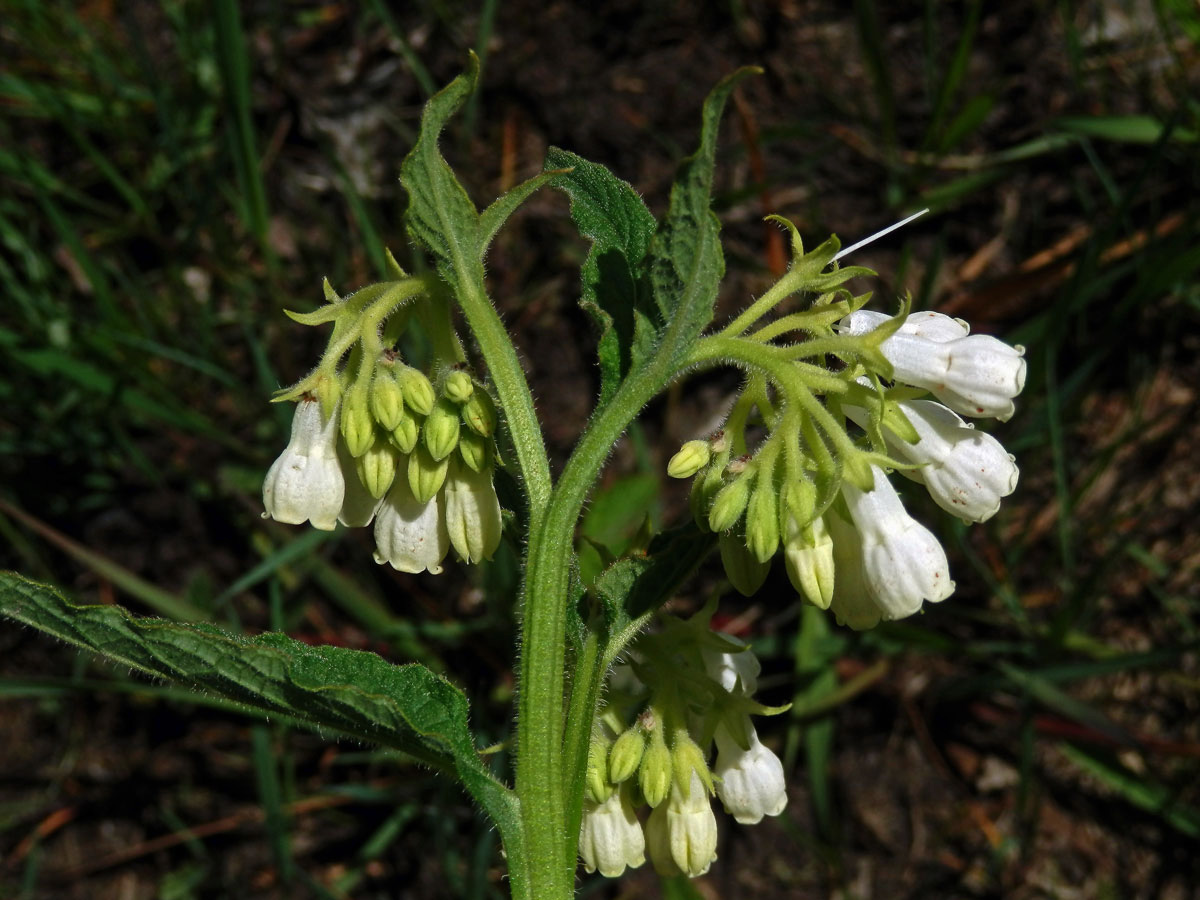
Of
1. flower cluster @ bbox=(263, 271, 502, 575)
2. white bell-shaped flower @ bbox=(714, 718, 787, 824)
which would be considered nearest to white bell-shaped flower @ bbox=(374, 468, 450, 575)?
flower cluster @ bbox=(263, 271, 502, 575)

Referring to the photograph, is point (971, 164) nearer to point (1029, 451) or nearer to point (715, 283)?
point (1029, 451)

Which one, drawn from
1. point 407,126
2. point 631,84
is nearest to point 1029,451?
point 631,84

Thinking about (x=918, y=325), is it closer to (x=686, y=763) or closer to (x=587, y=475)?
(x=587, y=475)

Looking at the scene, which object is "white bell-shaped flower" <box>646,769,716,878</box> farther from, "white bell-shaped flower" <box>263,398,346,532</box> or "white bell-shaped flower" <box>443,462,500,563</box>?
"white bell-shaped flower" <box>263,398,346,532</box>

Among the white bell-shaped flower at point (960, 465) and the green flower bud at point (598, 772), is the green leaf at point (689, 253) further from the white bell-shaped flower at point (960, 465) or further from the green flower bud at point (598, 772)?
the green flower bud at point (598, 772)

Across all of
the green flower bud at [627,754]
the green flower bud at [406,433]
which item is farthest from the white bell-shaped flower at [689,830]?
the green flower bud at [406,433]

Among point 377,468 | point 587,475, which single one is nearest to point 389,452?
point 377,468

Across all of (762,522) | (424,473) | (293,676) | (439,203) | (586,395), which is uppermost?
(586,395)
